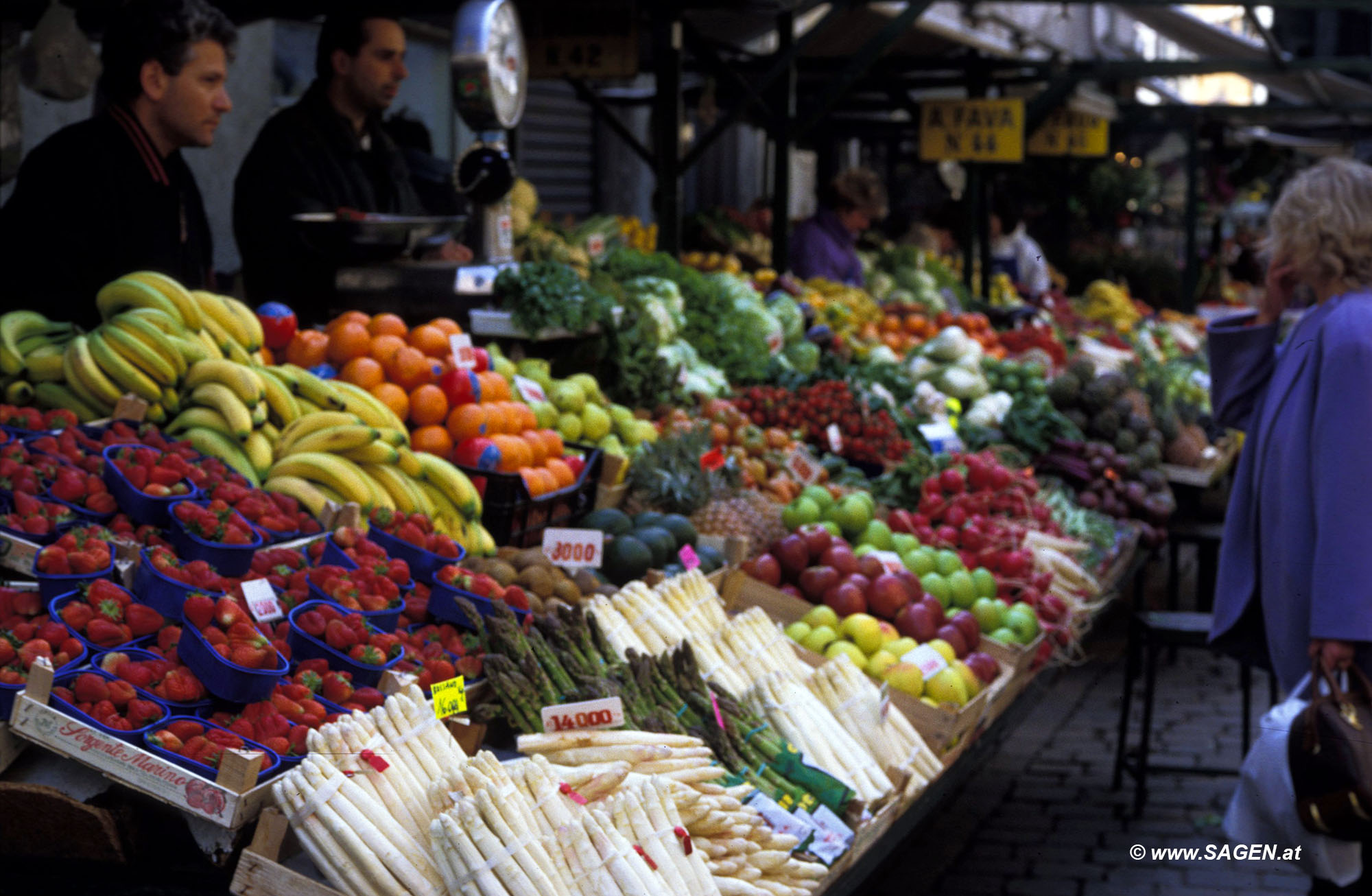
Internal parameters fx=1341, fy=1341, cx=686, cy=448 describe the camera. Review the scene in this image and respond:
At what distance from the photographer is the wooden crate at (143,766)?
88.7 inches

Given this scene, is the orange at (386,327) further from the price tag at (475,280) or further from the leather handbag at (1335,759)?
the leather handbag at (1335,759)

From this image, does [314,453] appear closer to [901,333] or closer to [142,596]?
[142,596]

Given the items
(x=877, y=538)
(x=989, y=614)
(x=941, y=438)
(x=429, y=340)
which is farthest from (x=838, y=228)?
(x=429, y=340)

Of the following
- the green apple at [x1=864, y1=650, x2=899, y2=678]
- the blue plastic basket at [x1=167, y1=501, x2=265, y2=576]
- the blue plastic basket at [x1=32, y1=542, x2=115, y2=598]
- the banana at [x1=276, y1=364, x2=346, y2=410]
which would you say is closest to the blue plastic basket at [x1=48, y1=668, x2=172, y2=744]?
the blue plastic basket at [x1=32, y1=542, x2=115, y2=598]

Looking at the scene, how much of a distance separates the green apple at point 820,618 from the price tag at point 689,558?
0.46m

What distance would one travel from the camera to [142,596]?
2678mm

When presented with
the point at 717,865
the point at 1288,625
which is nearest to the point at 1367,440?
the point at 1288,625

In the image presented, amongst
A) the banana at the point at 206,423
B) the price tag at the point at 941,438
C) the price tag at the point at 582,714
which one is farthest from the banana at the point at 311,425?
the price tag at the point at 941,438

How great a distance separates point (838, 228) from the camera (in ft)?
34.7

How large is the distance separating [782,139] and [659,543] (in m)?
5.74

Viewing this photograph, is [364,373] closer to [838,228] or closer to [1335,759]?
[1335,759]

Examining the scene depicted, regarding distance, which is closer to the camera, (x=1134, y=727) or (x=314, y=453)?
(x=314, y=453)

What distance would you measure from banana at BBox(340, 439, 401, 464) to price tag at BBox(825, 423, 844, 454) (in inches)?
110

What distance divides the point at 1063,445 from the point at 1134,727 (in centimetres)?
143
